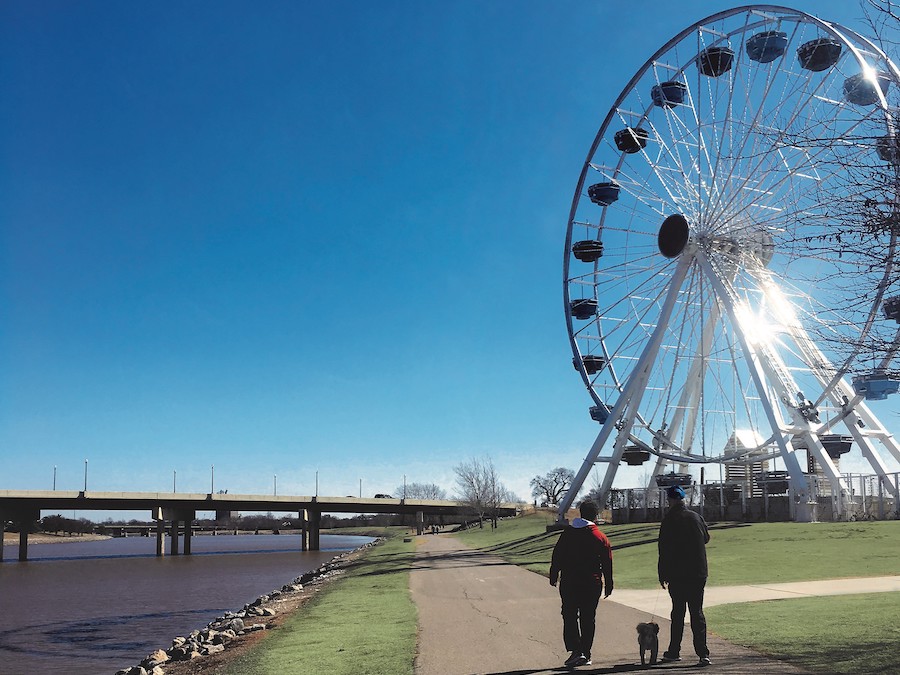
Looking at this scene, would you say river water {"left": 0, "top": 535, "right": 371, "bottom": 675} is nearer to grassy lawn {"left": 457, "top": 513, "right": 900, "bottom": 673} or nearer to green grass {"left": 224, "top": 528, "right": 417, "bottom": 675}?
green grass {"left": 224, "top": 528, "right": 417, "bottom": 675}

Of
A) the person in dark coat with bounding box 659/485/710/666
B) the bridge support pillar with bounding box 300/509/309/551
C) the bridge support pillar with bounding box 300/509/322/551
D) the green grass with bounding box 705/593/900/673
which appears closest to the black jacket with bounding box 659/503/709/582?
the person in dark coat with bounding box 659/485/710/666

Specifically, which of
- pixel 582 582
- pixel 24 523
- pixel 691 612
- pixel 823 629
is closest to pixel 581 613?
pixel 582 582

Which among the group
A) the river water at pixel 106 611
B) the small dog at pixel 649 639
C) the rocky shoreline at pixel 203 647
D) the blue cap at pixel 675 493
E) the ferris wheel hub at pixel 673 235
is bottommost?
Answer: the river water at pixel 106 611

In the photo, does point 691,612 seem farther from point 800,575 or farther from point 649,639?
point 800,575

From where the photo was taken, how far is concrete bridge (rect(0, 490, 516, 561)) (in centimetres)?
8362

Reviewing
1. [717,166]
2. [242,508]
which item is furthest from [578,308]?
[242,508]

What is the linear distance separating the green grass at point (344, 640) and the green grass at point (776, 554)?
5.83 m

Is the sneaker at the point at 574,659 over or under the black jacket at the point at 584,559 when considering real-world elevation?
under

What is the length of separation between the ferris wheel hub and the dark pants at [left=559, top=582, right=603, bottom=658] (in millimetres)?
31428

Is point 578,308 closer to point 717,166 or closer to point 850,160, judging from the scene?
point 717,166

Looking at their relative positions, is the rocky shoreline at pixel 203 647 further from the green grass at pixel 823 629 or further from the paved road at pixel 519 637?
the green grass at pixel 823 629

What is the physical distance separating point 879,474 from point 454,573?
1986 cm

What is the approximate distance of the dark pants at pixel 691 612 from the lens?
931cm

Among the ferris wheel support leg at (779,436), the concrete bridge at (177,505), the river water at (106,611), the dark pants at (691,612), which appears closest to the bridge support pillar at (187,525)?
the concrete bridge at (177,505)
